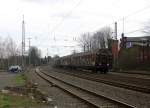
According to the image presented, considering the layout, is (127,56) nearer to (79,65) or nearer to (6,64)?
(79,65)

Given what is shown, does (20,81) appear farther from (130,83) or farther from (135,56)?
(135,56)

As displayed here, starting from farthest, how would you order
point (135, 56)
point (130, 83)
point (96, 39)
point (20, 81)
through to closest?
point (96, 39) → point (135, 56) → point (20, 81) → point (130, 83)

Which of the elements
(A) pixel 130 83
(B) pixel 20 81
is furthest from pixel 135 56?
(A) pixel 130 83

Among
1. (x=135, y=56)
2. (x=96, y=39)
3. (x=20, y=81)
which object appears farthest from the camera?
(x=96, y=39)

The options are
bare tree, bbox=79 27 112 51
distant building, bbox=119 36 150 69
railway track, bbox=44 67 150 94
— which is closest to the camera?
railway track, bbox=44 67 150 94

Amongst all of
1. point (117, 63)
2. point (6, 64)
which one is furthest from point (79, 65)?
point (6, 64)

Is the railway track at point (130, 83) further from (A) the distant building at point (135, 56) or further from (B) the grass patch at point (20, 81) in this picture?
(A) the distant building at point (135, 56)

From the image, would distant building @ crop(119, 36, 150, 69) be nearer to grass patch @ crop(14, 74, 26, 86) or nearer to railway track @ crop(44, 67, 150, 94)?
grass patch @ crop(14, 74, 26, 86)

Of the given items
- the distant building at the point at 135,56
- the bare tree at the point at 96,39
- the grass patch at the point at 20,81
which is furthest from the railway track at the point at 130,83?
the bare tree at the point at 96,39

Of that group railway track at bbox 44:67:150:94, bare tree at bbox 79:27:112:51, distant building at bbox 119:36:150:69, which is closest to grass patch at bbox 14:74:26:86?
railway track at bbox 44:67:150:94

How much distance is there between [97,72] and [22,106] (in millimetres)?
41908

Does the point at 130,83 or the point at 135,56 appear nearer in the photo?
the point at 130,83

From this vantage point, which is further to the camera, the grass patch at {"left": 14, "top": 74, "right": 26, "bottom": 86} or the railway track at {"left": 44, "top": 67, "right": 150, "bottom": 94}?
the grass patch at {"left": 14, "top": 74, "right": 26, "bottom": 86}

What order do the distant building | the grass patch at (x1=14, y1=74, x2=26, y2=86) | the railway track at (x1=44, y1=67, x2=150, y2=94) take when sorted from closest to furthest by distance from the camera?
the railway track at (x1=44, y1=67, x2=150, y2=94) → the grass patch at (x1=14, y1=74, x2=26, y2=86) → the distant building
